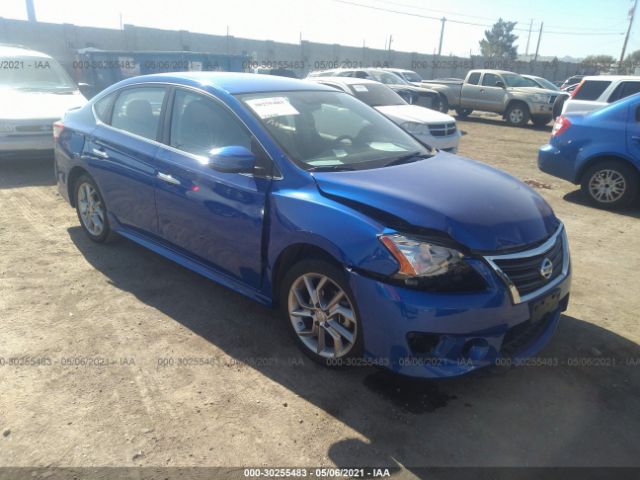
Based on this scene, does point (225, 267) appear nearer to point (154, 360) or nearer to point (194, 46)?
point (154, 360)

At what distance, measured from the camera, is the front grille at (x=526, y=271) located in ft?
8.56

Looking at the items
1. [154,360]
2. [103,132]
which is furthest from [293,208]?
[103,132]

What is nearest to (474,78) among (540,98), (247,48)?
(540,98)

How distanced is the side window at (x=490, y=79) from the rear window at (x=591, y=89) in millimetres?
7437

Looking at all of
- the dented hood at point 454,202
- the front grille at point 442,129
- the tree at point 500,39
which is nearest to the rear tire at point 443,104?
the front grille at point 442,129

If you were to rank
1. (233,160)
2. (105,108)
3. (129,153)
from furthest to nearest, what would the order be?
(105,108) → (129,153) → (233,160)

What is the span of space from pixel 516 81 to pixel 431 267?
16.9 metres

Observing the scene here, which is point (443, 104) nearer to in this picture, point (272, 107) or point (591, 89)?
point (591, 89)

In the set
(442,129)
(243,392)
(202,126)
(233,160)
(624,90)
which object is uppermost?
(624,90)

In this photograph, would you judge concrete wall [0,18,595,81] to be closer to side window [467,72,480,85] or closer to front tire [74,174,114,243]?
side window [467,72,480,85]

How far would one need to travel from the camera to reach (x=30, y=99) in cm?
780

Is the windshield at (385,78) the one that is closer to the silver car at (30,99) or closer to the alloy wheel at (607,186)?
the silver car at (30,99)

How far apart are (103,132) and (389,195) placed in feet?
9.57

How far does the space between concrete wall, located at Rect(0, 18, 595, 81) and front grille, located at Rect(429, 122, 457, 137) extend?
18.7 meters
